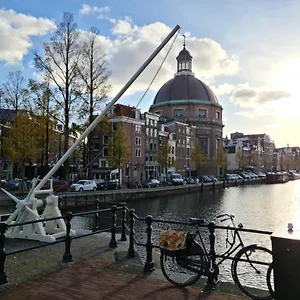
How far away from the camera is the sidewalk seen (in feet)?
17.3

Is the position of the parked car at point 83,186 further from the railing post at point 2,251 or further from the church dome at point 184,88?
the church dome at point 184,88

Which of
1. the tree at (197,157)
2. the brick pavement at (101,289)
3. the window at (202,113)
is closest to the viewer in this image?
the brick pavement at (101,289)

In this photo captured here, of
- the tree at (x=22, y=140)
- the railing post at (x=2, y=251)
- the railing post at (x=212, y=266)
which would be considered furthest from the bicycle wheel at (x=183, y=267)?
the tree at (x=22, y=140)

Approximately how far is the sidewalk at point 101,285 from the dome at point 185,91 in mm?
86865

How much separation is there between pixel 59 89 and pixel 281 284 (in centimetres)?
2989

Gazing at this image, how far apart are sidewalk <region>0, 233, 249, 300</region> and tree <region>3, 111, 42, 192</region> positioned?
26.0m

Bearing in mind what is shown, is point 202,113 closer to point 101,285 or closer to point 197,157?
point 197,157

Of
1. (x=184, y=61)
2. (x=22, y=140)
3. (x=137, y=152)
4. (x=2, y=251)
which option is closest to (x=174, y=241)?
(x=2, y=251)

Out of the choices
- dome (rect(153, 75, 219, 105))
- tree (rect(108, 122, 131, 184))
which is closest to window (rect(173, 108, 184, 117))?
dome (rect(153, 75, 219, 105))

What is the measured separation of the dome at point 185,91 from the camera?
9244 centimetres

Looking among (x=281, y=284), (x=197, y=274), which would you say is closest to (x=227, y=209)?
(x=197, y=274)

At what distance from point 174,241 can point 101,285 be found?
4.87 feet

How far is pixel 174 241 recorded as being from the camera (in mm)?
5859

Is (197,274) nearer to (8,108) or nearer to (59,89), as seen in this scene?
(59,89)
